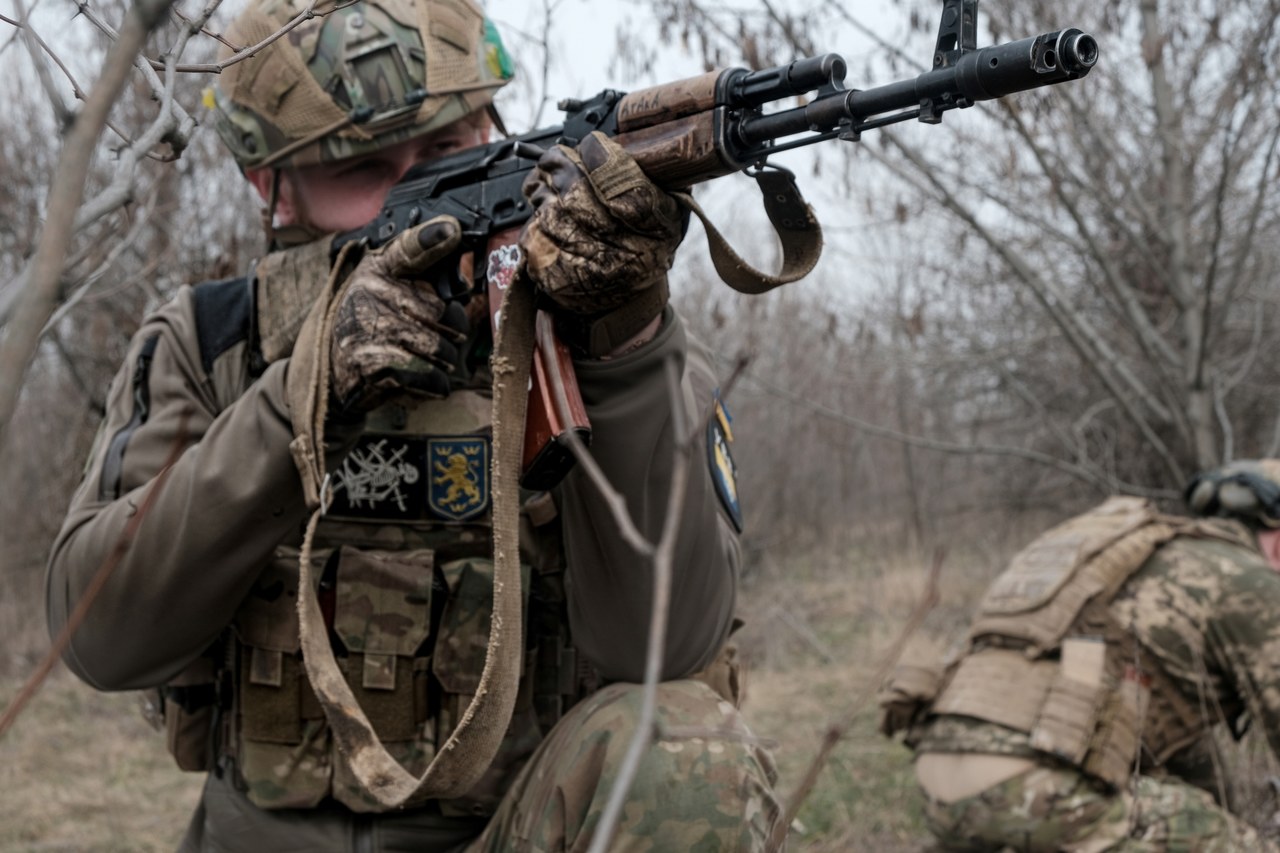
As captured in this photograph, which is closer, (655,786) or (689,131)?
(689,131)

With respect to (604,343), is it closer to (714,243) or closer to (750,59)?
(714,243)

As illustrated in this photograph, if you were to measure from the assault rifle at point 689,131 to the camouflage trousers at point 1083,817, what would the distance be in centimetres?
236

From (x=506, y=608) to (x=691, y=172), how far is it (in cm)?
70

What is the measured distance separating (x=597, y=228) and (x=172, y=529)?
0.91 metres

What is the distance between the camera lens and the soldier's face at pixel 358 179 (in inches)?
101

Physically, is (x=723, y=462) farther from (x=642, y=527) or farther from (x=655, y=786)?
(x=655, y=786)

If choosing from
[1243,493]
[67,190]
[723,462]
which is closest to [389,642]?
[723,462]

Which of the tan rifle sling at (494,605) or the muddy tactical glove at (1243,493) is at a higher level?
the tan rifle sling at (494,605)

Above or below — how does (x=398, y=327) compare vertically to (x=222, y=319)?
below

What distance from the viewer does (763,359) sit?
1091 cm

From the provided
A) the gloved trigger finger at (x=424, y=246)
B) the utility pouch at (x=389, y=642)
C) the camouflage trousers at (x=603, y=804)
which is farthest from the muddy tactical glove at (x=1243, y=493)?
the gloved trigger finger at (x=424, y=246)

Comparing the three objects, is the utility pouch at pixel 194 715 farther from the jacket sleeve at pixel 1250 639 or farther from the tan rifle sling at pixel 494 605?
the jacket sleeve at pixel 1250 639

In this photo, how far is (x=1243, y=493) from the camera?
13.9 feet

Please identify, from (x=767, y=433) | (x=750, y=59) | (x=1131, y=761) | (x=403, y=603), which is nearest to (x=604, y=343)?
(x=403, y=603)
